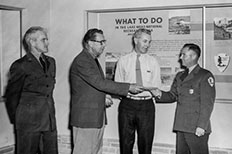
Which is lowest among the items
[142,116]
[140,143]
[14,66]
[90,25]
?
[140,143]

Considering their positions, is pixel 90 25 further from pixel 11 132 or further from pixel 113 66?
pixel 11 132

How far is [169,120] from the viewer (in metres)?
6.12

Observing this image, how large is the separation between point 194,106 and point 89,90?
1208 mm

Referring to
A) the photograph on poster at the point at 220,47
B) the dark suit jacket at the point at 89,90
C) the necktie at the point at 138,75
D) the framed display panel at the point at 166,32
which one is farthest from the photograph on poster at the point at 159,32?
the dark suit jacket at the point at 89,90

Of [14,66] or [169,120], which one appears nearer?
[14,66]

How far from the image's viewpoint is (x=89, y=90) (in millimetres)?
4887

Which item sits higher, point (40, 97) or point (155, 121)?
point (40, 97)

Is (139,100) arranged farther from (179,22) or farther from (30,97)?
(30,97)

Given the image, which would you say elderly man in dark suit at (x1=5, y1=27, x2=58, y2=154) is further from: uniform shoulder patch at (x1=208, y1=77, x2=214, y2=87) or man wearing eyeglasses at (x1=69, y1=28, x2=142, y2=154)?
uniform shoulder patch at (x1=208, y1=77, x2=214, y2=87)

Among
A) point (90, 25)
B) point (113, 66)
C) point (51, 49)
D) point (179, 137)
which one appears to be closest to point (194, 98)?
point (179, 137)

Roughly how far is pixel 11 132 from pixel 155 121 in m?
1.97

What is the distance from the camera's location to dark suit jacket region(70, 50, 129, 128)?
15.8 ft

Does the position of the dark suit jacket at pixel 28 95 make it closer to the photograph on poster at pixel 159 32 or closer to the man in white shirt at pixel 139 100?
the man in white shirt at pixel 139 100

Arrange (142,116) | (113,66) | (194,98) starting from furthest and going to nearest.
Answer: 1. (113,66)
2. (142,116)
3. (194,98)
